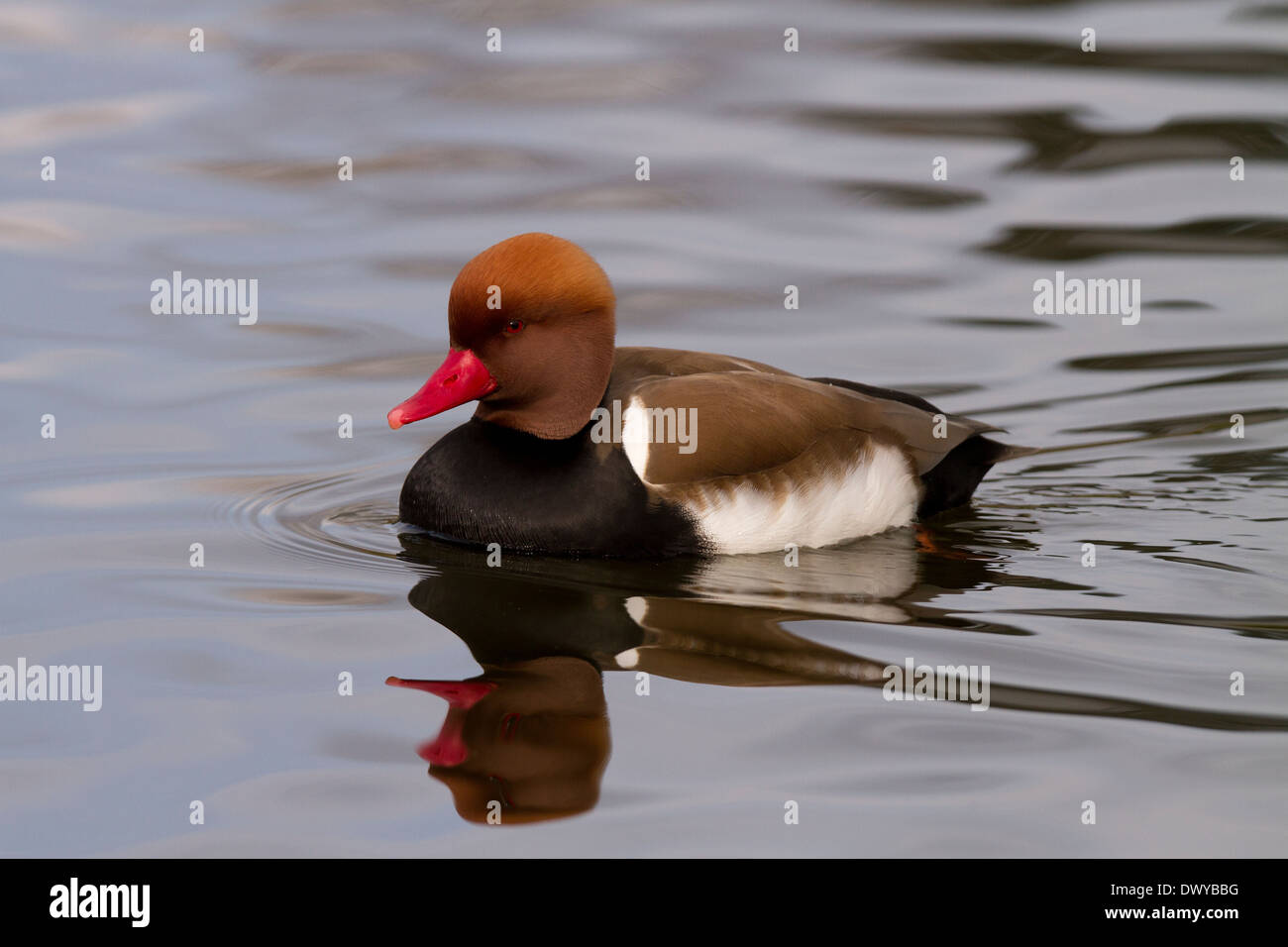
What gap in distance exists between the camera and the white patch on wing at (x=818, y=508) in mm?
6684

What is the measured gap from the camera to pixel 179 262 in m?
10.7

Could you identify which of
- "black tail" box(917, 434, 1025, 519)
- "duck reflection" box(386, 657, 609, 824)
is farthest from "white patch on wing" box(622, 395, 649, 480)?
"black tail" box(917, 434, 1025, 519)

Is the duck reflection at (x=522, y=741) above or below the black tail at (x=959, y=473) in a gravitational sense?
below

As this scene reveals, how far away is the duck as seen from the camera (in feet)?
21.5

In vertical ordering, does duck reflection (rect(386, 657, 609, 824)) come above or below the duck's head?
below

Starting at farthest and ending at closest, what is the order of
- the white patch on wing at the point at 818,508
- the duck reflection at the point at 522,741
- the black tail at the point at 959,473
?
the black tail at the point at 959,473 → the white patch on wing at the point at 818,508 → the duck reflection at the point at 522,741

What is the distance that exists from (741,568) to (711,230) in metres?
5.26

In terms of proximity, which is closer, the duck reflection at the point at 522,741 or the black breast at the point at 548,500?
the duck reflection at the point at 522,741

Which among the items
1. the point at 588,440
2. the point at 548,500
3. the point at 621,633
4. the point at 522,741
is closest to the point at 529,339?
the point at 588,440

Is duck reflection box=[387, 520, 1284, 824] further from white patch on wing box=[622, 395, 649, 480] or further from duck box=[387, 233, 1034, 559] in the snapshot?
white patch on wing box=[622, 395, 649, 480]

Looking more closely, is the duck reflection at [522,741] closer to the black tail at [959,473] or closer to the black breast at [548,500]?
the black breast at [548,500]

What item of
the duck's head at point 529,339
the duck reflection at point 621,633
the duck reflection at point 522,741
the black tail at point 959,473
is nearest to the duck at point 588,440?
the duck's head at point 529,339

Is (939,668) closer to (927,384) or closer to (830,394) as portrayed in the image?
(830,394)

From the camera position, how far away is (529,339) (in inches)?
259
